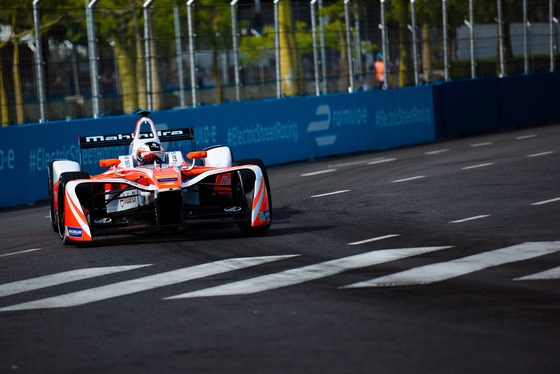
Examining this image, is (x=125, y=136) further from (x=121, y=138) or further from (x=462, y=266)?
(x=462, y=266)

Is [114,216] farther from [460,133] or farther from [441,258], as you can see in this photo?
[460,133]

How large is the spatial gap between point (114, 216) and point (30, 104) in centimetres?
736

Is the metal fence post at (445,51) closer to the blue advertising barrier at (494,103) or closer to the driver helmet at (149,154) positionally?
the blue advertising barrier at (494,103)

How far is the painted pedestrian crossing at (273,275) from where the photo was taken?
743 cm

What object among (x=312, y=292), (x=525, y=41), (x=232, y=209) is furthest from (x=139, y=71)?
(x=525, y=41)

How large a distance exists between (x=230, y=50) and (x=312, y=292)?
14.2 meters

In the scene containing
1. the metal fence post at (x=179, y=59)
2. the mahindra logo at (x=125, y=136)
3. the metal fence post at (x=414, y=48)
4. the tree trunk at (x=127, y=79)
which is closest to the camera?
the mahindra logo at (x=125, y=136)

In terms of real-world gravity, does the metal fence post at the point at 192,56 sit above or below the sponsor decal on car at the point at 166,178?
above

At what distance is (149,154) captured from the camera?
1142 centimetres

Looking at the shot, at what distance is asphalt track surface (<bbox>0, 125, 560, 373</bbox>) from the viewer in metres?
5.46

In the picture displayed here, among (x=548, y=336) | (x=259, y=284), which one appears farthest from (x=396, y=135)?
(x=548, y=336)

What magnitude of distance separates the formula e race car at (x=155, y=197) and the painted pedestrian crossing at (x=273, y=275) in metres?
1.33

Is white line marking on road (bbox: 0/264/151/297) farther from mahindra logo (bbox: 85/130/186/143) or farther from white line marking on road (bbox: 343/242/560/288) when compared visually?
mahindra logo (bbox: 85/130/186/143)

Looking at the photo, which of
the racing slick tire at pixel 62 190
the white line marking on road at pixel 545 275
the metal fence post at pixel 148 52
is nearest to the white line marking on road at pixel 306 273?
the white line marking on road at pixel 545 275
